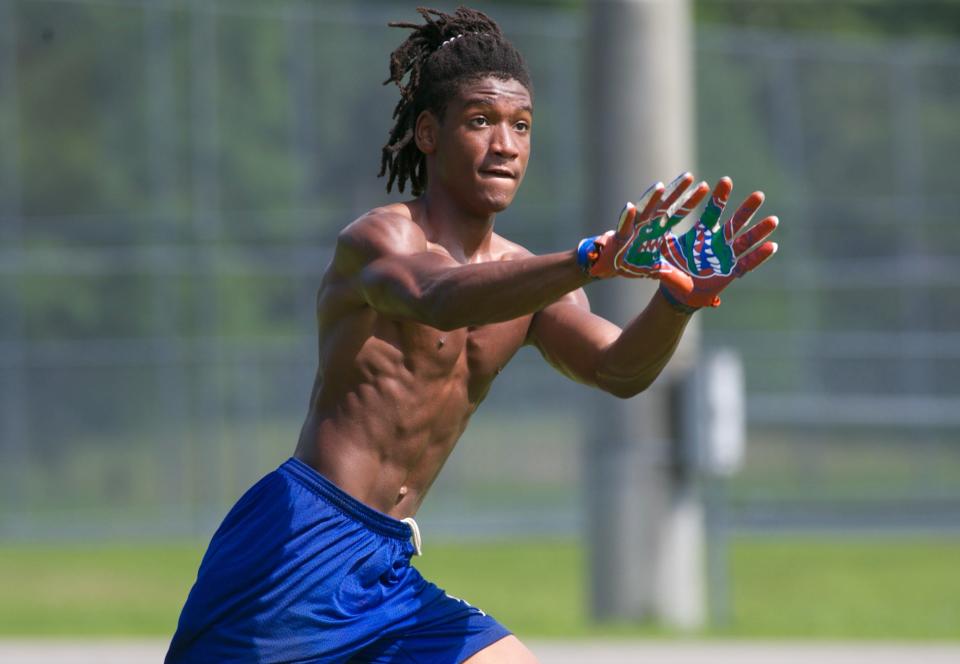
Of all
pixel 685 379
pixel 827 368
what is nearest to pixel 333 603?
pixel 685 379

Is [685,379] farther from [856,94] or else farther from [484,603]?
[856,94]

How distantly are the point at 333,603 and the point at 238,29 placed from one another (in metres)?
16.9

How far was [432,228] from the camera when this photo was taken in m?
4.64

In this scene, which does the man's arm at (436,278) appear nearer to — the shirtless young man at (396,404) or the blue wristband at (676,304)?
the shirtless young man at (396,404)

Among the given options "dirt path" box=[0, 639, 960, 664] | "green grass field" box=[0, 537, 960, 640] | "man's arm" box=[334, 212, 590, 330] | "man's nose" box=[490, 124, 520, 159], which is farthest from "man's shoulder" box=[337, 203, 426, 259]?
"green grass field" box=[0, 537, 960, 640]

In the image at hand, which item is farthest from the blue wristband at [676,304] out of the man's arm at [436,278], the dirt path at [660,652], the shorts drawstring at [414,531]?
the dirt path at [660,652]

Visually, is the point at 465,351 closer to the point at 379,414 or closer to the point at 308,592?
the point at 379,414

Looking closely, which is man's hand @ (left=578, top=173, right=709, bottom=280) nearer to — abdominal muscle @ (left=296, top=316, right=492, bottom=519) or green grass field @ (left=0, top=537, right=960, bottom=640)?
abdominal muscle @ (left=296, top=316, right=492, bottom=519)

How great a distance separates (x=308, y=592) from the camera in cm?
442

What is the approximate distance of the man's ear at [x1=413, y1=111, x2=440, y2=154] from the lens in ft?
15.4

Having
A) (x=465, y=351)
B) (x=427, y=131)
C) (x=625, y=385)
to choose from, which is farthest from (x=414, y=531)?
(x=427, y=131)

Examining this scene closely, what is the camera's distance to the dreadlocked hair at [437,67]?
466cm

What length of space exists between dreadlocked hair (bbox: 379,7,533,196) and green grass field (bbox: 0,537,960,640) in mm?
6045

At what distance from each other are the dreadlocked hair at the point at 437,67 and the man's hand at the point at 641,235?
88cm
